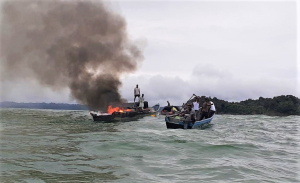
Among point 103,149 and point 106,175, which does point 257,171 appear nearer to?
point 106,175

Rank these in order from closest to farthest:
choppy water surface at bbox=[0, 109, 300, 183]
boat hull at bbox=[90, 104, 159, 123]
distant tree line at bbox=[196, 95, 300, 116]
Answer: choppy water surface at bbox=[0, 109, 300, 183], boat hull at bbox=[90, 104, 159, 123], distant tree line at bbox=[196, 95, 300, 116]

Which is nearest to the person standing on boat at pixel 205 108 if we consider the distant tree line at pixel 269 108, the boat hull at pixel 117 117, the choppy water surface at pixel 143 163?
the boat hull at pixel 117 117

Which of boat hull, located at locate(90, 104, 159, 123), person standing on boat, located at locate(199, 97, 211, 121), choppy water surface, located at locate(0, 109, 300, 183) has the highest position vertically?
person standing on boat, located at locate(199, 97, 211, 121)

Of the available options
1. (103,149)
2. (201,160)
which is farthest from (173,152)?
(103,149)

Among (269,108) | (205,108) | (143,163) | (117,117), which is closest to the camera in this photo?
(143,163)

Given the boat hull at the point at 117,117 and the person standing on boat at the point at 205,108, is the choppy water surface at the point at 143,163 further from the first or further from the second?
the boat hull at the point at 117,117

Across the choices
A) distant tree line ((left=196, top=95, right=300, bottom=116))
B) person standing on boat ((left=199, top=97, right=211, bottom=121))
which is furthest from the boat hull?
distant tree line ((left=196, top=95, right=300, bottom=116))

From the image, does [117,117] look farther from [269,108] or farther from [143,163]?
[269,108]

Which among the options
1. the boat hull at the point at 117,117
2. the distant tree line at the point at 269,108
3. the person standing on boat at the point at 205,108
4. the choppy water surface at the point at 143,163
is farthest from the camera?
the distant tree line at the point at 269,108

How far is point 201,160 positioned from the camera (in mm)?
10289

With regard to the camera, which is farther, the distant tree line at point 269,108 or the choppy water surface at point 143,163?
the distant tree line at point 269,108

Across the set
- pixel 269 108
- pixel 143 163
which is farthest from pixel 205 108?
pixel 269 108

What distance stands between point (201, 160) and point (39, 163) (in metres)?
6.63

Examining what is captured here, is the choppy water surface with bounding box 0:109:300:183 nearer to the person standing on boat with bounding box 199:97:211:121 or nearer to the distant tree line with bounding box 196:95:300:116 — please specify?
the person standing on boat with bounding box 199:97:211:121
